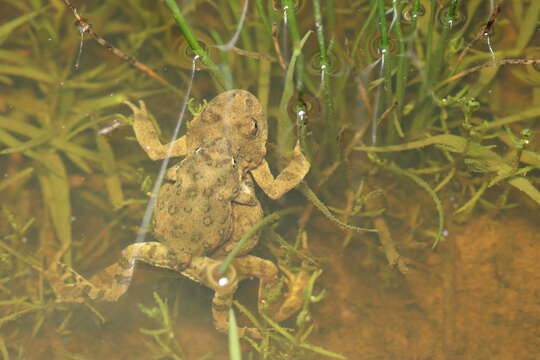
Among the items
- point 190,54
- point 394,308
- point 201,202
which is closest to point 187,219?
point 201,202

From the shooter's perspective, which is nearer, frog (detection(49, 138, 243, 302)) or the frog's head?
frog (detection(49, 138, 243, 302))

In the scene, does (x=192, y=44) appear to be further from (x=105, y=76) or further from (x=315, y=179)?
(x=105, y=76)

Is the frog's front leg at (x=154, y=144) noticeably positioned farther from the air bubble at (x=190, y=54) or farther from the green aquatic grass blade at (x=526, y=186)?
the green aquatic grass blade at (x=526, y=186)

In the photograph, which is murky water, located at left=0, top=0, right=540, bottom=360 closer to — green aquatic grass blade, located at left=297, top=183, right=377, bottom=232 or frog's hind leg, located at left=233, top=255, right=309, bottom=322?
green aquatic grass blade, located at left=297, top=183, right=377, bottom=232

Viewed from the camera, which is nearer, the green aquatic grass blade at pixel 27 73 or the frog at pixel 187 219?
the frog at pixel 187 219

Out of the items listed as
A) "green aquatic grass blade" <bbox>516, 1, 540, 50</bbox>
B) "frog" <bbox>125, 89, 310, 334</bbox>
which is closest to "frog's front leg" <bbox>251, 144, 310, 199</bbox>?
"frog" <bbox>125, 89, 310, 334</bbox>

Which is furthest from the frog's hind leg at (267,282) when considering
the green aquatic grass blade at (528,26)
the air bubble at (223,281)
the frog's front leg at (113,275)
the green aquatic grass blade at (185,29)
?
the green aquatic grass blade at (528,26)
